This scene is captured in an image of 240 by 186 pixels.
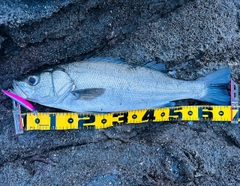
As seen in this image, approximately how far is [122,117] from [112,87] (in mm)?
403

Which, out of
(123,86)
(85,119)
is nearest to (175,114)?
(123,86)

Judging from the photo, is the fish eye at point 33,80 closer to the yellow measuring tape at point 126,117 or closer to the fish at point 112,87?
the fish at point 112,87

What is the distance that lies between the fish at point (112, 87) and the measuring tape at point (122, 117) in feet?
0.35

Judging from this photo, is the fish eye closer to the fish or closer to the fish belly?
the fish

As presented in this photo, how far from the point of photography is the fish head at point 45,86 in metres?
3.03

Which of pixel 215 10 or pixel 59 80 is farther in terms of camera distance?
pixel 215 10

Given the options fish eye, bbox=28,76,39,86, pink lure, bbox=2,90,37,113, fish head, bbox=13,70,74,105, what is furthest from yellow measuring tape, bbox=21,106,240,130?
fish eye, bbox=28,76,39,86

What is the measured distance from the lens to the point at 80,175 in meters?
2.93

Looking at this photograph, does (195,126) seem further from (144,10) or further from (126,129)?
(144,10)

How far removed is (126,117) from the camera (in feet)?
11.0

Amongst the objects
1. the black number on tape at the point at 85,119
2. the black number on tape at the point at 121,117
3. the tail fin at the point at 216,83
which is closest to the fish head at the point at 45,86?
the black number on tape at the point at 85,119

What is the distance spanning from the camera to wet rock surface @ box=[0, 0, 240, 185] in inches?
113

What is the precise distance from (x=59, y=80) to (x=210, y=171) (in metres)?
1.75

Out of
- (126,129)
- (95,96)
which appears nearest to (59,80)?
(95,96)
